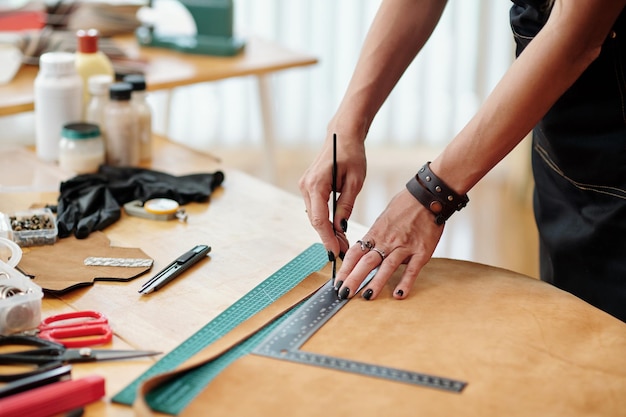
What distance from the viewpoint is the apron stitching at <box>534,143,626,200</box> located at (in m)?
1.43

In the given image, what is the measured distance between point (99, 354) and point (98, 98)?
0.84 metres

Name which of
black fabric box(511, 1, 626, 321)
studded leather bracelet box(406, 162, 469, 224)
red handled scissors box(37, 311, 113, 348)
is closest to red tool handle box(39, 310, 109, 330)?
red handled scissors box(37, 311, 113, 348)

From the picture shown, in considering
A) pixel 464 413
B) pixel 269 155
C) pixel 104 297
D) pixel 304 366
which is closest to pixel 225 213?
pixel 104 297

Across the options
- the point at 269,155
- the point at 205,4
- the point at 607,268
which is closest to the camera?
the point at 607,268

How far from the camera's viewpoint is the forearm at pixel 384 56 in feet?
4.96

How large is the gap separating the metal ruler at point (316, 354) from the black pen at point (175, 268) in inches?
9.0

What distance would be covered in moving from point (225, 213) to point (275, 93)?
2360 mm

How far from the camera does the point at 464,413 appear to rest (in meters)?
0.97

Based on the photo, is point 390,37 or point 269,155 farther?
point 269,155

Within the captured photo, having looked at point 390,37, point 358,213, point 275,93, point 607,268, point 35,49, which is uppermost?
point 390,37

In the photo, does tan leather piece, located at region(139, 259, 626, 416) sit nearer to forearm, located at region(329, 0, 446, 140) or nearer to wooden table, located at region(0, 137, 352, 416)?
wooden table, located at region(0, 137, 352, 416)

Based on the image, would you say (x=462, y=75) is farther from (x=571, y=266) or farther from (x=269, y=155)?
(x=571, y=266)

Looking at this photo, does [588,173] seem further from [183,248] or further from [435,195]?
[183,248]

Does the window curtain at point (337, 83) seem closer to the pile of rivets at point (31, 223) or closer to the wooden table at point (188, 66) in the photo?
the wooden table at point (188, 66)
